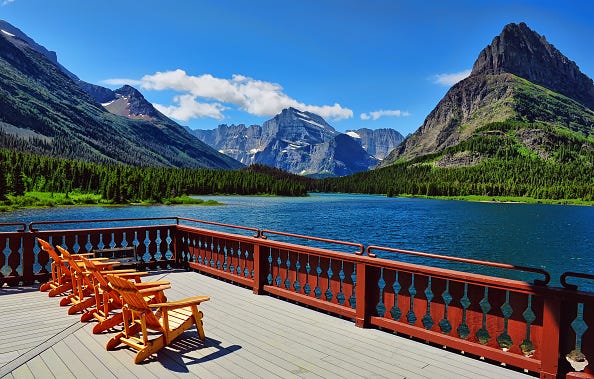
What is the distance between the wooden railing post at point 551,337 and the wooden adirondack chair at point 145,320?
192 inches

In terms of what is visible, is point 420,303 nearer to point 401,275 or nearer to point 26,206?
point 401,275

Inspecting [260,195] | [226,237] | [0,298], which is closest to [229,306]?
[226,237]

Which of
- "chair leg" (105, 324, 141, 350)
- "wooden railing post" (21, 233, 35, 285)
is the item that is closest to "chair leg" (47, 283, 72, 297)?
"wooden railing post" (21, 233, 35, 285)

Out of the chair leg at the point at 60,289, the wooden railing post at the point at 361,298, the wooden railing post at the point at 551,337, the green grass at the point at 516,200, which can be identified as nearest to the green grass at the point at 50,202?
the chair leg at the point at 60,289

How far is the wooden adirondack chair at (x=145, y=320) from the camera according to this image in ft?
18.3

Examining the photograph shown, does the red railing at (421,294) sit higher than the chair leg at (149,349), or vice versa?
the red railing at (421,294)

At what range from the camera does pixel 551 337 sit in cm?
525

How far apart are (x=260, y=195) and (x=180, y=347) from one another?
176 m

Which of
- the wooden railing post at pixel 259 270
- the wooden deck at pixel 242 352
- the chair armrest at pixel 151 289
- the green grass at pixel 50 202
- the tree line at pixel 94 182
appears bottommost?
the green grass at pixel 50 202

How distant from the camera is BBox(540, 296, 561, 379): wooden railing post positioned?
521cm

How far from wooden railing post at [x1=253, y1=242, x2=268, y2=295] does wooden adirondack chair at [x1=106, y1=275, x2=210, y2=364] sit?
299cm

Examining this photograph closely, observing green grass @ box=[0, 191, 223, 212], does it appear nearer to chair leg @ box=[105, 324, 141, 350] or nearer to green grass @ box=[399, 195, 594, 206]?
chair leg @ box=[105, 324, 141, 350]

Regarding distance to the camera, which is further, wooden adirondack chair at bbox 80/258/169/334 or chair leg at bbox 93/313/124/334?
chair leg at bbox 93/313/124/334

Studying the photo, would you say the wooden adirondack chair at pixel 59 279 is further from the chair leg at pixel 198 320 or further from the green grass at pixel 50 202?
the green grass at pixel 50 202
